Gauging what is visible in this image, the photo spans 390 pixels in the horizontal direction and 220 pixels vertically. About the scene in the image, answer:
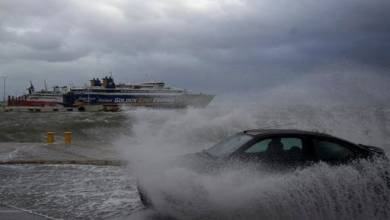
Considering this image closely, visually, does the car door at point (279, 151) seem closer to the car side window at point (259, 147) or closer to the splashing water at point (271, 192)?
the car side window at point (259, 147)

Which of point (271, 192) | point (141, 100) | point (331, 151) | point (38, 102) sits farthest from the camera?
point (38, 102)

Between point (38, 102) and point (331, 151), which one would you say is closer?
point (331, 151)

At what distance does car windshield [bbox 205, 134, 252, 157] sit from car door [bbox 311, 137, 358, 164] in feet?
3.64

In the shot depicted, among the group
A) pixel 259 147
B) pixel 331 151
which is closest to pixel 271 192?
pixel 259 147

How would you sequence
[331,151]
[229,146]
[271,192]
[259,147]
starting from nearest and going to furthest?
[271,192], [259,147], [331,151], [229,146]

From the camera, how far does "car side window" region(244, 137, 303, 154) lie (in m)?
7.52

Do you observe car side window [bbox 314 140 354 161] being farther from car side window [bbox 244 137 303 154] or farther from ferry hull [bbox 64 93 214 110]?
ferry hull [bbox 64 93 214 110]

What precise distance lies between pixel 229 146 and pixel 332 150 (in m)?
1.67

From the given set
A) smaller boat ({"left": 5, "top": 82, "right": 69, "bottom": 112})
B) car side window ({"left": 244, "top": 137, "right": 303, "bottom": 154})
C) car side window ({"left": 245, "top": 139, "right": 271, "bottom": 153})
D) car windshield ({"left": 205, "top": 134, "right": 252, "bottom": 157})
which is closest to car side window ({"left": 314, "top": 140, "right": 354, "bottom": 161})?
car side window ({"left": 244, "top": 137, "right": 303, "bottom": 154})

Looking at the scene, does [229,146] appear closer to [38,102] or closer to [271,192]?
[271,192]

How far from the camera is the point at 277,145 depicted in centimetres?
761

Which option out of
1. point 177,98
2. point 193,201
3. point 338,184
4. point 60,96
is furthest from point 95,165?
point 60,96

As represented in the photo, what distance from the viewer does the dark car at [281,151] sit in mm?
7359

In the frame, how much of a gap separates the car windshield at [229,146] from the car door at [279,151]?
20 centimetres
